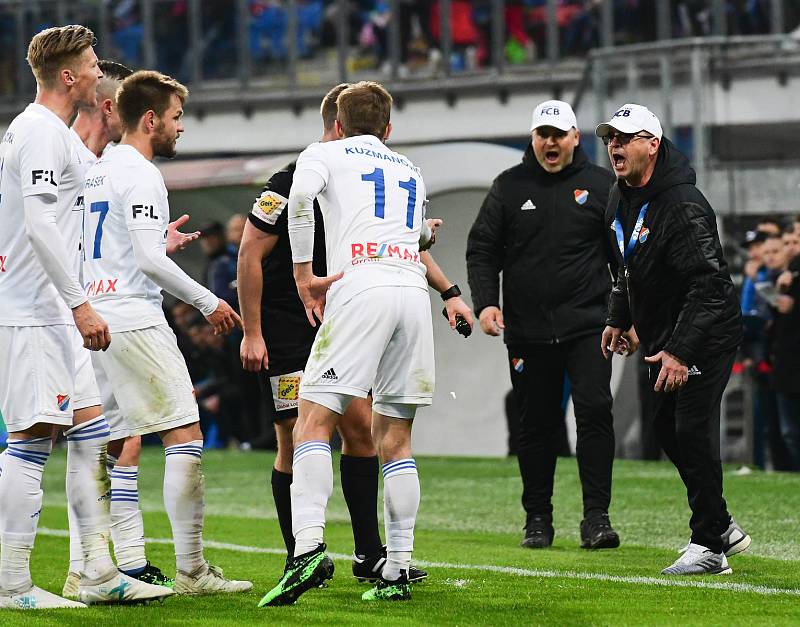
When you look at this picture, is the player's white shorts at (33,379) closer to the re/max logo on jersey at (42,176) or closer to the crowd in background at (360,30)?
the re/max logo on jersey at (42,176)

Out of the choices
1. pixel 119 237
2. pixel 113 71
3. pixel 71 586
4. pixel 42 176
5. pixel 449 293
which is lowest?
pixel 71 586

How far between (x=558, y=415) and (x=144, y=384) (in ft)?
10.7

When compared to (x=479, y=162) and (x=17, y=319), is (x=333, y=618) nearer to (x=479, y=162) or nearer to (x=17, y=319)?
(x=17, y=319)

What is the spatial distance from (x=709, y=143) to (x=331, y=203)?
9.70 metres

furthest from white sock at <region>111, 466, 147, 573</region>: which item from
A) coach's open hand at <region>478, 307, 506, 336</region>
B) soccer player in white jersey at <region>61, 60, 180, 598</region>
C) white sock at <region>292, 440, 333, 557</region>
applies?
coach's open hand at <region>478, 307, 506, 336</region>

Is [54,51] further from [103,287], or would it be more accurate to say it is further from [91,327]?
[91,327]

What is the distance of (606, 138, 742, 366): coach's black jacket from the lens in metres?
7.23

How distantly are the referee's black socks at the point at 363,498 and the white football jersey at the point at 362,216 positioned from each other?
1.14m

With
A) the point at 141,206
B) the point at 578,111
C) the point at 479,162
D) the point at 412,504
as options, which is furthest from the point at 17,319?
the point at 578,111

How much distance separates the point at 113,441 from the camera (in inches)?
296

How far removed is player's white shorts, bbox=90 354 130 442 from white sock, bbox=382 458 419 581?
1305 mm

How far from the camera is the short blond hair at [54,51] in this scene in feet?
21.4

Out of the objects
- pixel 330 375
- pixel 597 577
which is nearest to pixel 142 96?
pixel 330 375

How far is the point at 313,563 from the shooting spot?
6.02 metres
